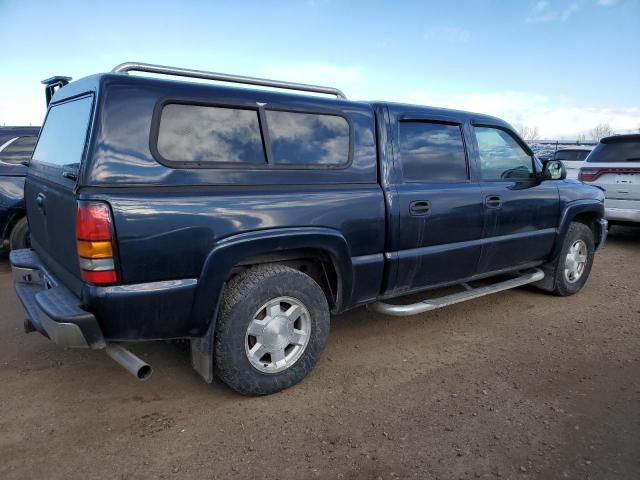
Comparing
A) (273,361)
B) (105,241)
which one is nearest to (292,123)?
(105,241)

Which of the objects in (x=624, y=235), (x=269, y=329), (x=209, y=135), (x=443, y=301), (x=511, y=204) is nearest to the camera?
(x=209, y=135)

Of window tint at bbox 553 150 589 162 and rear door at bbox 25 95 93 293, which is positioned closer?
rear door at bbox 25 95 93 293

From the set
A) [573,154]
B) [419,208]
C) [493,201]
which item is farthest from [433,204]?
[573,154]

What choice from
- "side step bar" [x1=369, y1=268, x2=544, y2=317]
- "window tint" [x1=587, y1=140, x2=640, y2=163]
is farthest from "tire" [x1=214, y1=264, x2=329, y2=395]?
"window tint" [x1=587, y1=140, x2=640, y2=163]

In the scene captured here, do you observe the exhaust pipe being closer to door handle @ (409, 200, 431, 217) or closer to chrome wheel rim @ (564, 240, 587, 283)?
door handle @ (409, 200, 431, 217)

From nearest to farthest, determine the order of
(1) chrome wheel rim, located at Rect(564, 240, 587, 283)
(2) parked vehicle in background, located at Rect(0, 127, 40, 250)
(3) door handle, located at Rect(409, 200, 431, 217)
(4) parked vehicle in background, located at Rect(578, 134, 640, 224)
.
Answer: (3) door handle, located at Rect(409, 200, 431, 217) → (1) chrome wheel rim, located at Rect(564, 240, 587, 283) → (2) parked vehicle in background, located at Rect(0, 127, 40, 250) → (4) parked vehicle in background, located at Rect(578, 134, 640, 224)

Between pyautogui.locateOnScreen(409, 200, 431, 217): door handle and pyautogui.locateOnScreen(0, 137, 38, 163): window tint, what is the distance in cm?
495

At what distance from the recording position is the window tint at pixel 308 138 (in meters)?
2.88

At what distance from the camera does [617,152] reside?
24.9ft

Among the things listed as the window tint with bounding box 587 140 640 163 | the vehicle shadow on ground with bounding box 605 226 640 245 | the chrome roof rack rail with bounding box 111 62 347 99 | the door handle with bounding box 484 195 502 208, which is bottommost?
the vehicle shadow on ground with bounding box 605 226 640 245

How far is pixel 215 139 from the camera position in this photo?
264 cm

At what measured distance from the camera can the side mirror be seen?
4.43m

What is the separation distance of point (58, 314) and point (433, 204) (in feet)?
8.32

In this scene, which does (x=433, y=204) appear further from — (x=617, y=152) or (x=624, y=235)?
(x=624, y=235)
